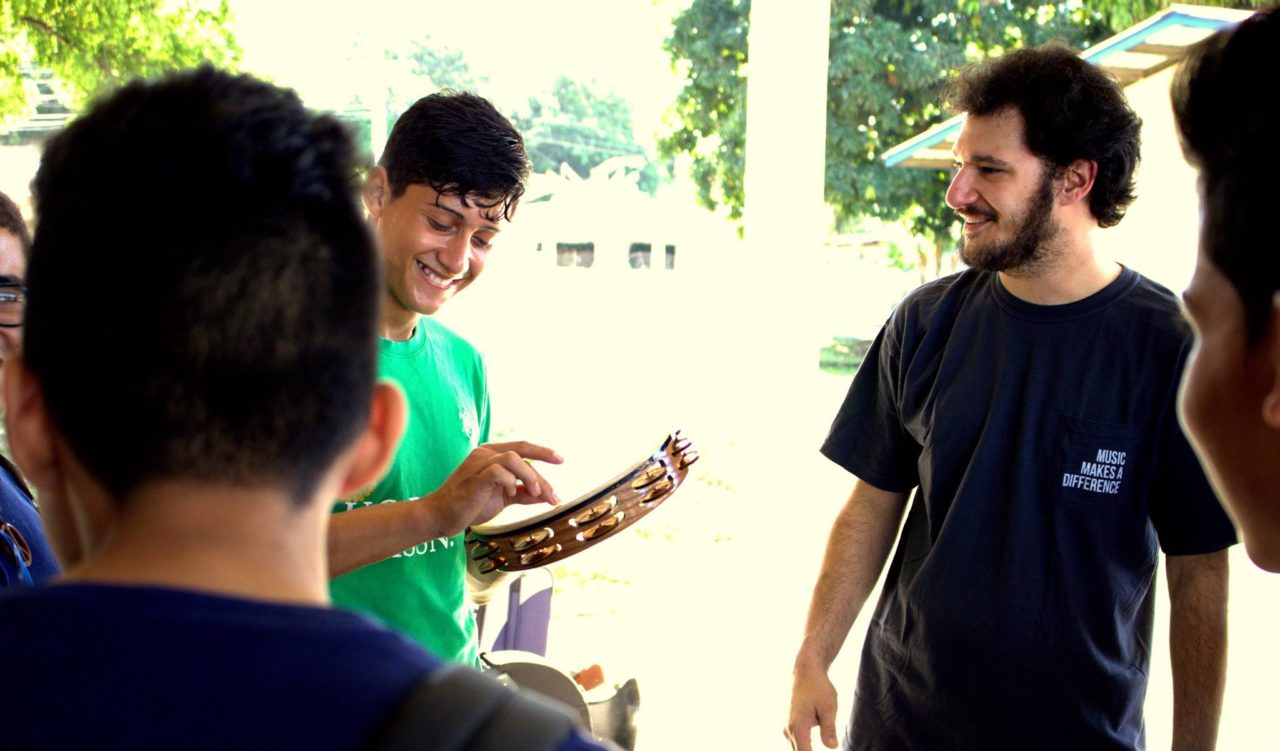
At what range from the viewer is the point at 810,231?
4.53m

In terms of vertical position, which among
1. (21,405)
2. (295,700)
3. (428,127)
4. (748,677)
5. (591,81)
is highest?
(591,81)

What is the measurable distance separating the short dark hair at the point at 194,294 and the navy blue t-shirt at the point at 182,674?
0.09m

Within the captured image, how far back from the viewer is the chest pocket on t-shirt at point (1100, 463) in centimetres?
184

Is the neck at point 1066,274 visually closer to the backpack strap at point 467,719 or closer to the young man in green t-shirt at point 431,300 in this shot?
the young man in green t-shirt at point 431,300

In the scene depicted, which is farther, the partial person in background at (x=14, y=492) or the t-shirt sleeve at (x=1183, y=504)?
the t-shirt sleeve at (x=1183, y=504)

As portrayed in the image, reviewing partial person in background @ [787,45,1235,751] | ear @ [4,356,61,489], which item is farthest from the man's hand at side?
ear @ [4,356,61,489]

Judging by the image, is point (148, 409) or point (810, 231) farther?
point (810, 231)

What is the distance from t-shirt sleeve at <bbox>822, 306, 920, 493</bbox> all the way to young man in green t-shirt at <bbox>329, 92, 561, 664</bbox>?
0.71 m

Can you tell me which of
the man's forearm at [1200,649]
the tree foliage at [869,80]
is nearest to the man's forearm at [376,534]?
the man's forearm at [1200,649]

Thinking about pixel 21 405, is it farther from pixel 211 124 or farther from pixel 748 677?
pixel 748 677

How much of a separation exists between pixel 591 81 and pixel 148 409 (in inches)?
311

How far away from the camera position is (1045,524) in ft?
6.15

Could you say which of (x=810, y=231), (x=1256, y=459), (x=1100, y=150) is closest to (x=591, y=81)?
(x=810, y=231)

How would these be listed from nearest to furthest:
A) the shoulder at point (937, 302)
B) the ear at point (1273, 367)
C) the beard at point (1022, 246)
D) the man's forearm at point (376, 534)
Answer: the ear at point (1273, 367) < the man's forearm at point (376, 534) < the beard at point (1022, 246) < the shoulder at point (937, 302)
